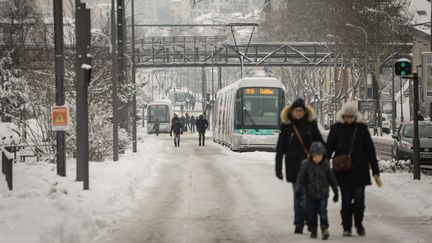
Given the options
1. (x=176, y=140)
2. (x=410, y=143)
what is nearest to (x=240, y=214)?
(x=410, y=143)

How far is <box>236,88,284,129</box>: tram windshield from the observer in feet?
126

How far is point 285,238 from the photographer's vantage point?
11.6 m

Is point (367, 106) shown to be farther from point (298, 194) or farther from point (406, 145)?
point (298, 194)

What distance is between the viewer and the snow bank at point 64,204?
11.2m

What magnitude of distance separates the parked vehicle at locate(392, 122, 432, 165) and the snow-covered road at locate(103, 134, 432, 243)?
6.73 meters

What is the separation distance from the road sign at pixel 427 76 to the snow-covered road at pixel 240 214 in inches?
143

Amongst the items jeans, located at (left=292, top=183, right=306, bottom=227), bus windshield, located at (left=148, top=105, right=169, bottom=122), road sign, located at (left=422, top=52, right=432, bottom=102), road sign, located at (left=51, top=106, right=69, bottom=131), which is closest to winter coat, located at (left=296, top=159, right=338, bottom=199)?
jeans, located at (left=292, top=183, right=306, bottom=227)

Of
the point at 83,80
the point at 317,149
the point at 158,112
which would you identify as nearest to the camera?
the point at 317,149

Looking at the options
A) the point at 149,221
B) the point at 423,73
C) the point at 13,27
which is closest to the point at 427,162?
the point at 423,73

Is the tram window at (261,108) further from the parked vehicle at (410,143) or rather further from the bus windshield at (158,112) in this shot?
the bus windshield at (158,112)

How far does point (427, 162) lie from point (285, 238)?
1698 cm

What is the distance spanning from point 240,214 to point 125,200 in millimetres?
2889

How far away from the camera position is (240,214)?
14.6 metres

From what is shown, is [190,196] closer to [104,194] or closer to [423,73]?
[104,194]
